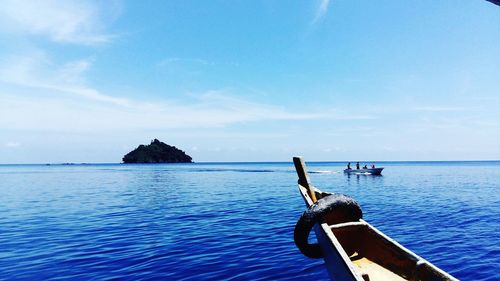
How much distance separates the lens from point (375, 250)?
28.3 ft

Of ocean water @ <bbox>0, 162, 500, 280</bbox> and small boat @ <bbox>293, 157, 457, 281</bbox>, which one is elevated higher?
small boat @ <bbox>293, 157, 457, 281</bbox>

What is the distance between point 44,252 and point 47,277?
161 inches

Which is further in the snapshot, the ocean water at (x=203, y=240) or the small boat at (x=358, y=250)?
the ocean water at (x=203, y=240)

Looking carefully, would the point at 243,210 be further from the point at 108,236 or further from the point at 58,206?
the point at 58,206

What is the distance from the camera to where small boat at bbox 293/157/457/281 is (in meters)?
6.34

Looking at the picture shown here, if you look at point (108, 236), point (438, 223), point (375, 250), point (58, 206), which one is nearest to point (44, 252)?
point (108, 236)

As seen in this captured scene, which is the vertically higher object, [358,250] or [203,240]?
[358,250]

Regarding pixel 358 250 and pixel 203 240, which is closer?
pixel 358 250

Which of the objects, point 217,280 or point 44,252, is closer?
point 217,280

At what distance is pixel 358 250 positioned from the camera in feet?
30.7

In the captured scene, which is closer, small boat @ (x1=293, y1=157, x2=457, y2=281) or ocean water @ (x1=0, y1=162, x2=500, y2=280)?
small boat @ (x1=293, y1=157, x2=457, y2=281)

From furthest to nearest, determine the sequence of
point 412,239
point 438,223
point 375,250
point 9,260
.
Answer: point 438,223
point 412,239
point 9,260
point 375,250

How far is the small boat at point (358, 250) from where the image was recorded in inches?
250

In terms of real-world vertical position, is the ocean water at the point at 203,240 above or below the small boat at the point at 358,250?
below
